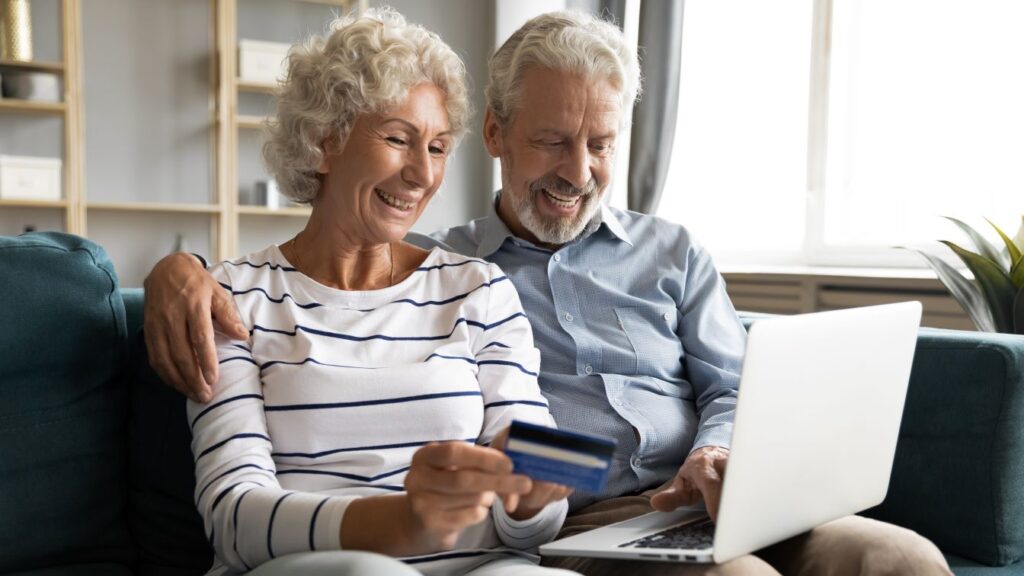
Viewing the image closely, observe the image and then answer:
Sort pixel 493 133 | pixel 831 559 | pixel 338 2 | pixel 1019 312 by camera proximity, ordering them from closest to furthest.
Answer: pixel 831 559
pixel 493 133
pixel 1019 312
pixel 338 2

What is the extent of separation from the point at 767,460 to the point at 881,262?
2771mm

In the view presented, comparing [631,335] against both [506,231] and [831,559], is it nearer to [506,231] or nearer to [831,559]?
[506,231]

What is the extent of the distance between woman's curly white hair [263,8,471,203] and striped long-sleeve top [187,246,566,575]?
154 mm

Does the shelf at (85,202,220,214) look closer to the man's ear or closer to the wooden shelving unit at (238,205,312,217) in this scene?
the wooden shelving unit at (238,205,312,217)

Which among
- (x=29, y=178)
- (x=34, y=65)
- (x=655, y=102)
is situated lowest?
(x=29, y=178)

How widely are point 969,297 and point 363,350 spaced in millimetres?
1620

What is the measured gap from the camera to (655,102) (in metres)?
3.89

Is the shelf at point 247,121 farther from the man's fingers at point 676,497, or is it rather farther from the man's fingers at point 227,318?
the man's fingers at point 676,497

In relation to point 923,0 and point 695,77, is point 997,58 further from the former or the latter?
point 695,77

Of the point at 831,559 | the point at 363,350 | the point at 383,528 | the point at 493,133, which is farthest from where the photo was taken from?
the point at 493,133

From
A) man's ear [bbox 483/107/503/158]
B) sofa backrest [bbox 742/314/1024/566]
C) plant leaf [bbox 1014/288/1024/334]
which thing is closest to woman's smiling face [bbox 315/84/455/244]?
man's ear [bbox 483/107/503/158]

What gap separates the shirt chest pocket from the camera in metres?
1.64

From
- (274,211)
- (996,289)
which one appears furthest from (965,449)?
(274,211)

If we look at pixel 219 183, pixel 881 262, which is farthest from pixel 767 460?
pixel 219 183
